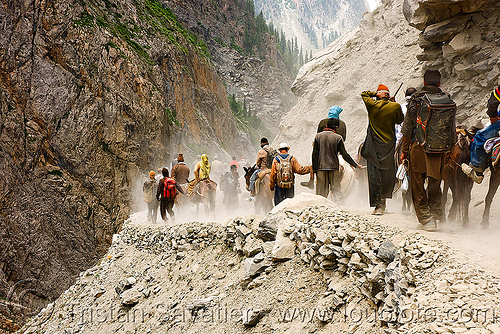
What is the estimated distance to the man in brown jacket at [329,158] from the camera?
266 inches

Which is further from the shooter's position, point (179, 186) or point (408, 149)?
point (179, 186)

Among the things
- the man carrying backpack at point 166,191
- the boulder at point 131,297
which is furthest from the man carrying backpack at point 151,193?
the boulder at point 131,297

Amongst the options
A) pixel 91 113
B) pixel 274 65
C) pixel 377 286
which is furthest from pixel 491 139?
pixel 274 65

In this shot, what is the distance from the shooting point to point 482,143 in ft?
17.5

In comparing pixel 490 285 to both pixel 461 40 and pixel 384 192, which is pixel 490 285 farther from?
pixel 461 40

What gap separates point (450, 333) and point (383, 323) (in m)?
0.76

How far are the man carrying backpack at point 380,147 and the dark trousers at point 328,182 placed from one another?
49.8 inches

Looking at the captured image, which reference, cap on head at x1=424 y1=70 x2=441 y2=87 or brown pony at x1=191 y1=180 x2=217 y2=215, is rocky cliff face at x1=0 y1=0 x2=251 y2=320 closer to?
brown pony at x1=191 y1=180 x2=217 y2=215

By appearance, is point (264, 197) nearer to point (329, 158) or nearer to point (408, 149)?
point (329, 158)

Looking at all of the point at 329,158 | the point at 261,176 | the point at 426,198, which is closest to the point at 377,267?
the point at 426,198

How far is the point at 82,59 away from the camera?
73.9 ft

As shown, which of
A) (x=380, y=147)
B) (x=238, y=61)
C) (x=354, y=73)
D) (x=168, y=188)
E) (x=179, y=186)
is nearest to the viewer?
(x=380, y=147)

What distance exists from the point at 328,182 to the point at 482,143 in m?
2.58

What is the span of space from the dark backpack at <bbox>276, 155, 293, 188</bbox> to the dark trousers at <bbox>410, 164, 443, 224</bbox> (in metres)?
2.71
